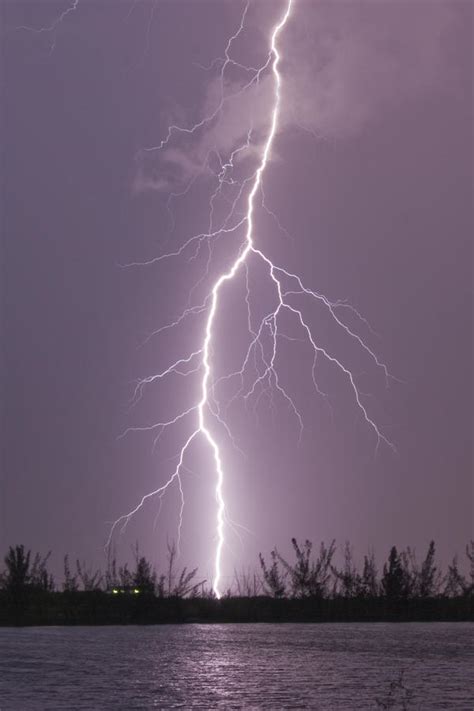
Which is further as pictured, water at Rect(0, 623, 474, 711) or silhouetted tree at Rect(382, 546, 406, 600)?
silhouetted tree at Rect(382, 546, 406, 600)

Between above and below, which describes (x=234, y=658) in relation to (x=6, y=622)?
below

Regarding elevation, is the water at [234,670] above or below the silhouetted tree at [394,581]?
below

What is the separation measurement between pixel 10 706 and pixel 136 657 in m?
7.43

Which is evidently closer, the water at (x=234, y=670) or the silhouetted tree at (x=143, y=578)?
the water at (x=234, y=670)

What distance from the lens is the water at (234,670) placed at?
13219 mm

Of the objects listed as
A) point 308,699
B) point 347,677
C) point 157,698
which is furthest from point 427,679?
point 157,698

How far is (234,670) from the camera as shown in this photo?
56.2 ft

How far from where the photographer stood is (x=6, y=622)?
111ft

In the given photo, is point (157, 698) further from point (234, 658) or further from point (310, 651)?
point (310, 651)

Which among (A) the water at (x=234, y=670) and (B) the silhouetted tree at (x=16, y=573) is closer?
(A) the water at (x=234, y=670)

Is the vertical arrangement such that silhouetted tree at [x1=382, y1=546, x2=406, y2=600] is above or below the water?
above

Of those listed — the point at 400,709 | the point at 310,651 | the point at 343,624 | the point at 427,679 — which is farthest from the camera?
the point at 343,624

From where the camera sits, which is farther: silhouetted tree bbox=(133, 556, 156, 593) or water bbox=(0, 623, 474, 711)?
silhouetted tree bbox=(133, 556, 156, 593)

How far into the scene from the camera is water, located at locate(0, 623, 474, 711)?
13.2 metres
